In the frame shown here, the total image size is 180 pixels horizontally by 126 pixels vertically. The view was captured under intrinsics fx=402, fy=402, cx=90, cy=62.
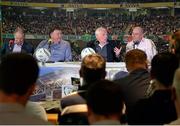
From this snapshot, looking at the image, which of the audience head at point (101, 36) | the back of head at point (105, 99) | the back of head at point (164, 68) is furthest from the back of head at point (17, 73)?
the audience head at point (101, 36)

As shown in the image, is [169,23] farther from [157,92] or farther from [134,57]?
[157,92]

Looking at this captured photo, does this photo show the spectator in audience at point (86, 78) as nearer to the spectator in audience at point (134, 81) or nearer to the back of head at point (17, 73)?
the spectator in audience at point (134, 81)

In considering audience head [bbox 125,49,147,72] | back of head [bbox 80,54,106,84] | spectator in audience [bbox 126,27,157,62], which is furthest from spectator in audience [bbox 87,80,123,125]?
spectator in audience [bbox 126,27,157,62]

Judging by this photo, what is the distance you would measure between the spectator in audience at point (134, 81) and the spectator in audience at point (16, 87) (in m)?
1.21

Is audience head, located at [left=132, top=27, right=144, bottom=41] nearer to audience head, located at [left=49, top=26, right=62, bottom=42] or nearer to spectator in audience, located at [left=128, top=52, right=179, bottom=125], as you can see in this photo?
audience head, located at [left=49, top=26, right=62, bottom=42]

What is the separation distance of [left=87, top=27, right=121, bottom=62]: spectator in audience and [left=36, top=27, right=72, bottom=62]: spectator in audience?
0.44 meters

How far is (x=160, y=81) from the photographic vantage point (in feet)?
7.27

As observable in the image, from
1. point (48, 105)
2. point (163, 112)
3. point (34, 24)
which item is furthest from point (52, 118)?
point (34, 24)

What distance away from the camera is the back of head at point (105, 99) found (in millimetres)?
1562

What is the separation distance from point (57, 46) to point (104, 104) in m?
4.97

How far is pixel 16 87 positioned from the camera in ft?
4.98

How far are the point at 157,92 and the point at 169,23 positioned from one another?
5.54 meters

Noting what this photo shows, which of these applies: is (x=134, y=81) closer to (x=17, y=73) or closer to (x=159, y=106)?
(x=159, y=106)

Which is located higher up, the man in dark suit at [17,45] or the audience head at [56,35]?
the audience head at [56,35]
